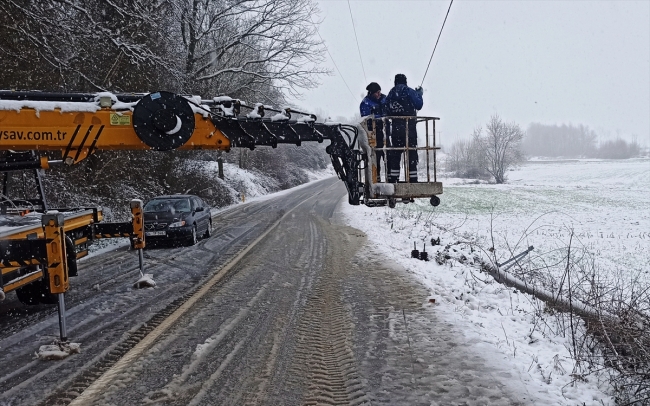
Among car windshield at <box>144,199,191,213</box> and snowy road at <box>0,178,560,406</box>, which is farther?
car windshield at <box>144,199,191,213</box>

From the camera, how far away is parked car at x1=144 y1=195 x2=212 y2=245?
1203cm

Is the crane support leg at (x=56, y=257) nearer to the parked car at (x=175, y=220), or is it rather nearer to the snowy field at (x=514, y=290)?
the snowy field at (x=514, y=290)

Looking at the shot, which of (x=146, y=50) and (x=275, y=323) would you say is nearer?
(x=275, y=323)

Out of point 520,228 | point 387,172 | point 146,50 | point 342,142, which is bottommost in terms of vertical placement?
point 520,228

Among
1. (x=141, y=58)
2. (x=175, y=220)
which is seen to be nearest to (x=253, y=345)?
(x=175, y=220)

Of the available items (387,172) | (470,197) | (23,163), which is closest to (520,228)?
(470,197)

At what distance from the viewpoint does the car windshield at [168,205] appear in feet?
42.2

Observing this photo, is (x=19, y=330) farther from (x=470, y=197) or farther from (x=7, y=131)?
(x=470, y=197)

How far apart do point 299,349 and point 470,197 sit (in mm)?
33475

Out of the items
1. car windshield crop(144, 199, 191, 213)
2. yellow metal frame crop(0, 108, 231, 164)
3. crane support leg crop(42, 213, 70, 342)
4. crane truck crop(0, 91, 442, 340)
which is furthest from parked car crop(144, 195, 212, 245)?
crane support leg crop(42, 213, 70, 342)

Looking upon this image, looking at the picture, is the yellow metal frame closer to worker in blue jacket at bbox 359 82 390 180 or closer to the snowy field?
worker in blue jacket at bbox 359 82 390 180

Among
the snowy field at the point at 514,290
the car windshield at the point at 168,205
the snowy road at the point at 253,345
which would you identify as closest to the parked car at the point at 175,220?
the car windshield at the point at 168,205

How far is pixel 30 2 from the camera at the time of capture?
12.0m

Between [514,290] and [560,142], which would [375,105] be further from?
[560,142]
